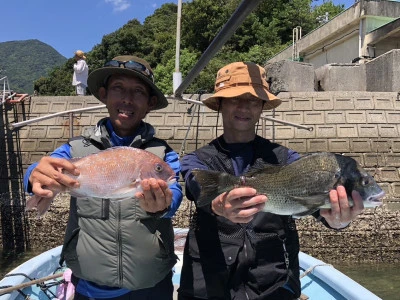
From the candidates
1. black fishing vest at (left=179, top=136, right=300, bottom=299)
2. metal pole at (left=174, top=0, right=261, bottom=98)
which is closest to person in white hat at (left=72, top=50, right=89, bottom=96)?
metal pole at (left=174, top=0, right=261, bottom=98)

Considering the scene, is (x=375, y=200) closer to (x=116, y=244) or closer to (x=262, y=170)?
(x=262, y=170)

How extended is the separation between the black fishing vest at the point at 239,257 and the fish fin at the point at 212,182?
13.1 inches

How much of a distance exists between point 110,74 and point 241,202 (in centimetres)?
129

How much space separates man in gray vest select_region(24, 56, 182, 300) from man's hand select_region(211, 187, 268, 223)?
0.39 metres

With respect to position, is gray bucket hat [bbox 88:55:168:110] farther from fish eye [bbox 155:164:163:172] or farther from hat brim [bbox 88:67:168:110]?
fish eye [bbox 155:164:163:172]

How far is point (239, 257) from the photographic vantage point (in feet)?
7.86

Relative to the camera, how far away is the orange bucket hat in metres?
2.52

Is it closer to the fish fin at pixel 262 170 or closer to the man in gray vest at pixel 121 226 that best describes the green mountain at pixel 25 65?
the man in gray vest at pixel 121 226

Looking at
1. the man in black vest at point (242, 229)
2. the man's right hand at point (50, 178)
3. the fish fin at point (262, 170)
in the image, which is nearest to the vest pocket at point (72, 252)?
the man's right hand at point (50, 178)

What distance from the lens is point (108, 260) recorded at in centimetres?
244

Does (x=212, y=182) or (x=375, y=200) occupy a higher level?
(x=212, y=182)

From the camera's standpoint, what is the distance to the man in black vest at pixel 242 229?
7.77 feet

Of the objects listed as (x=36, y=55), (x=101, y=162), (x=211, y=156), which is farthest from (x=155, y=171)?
(x=36, y=55)

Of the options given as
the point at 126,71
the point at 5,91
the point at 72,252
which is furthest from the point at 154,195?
the point at 5,91
